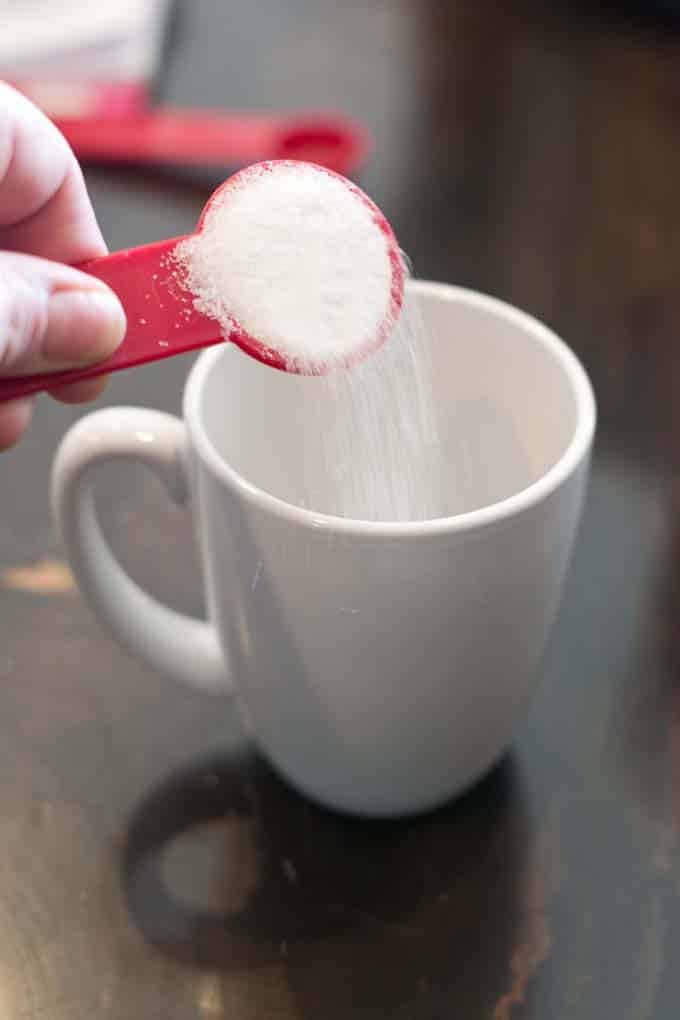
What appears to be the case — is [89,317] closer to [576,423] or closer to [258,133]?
[576,423]

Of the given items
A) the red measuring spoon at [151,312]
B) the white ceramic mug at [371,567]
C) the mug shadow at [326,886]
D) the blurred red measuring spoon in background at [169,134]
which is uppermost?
the red measuring spoon at [151,312]

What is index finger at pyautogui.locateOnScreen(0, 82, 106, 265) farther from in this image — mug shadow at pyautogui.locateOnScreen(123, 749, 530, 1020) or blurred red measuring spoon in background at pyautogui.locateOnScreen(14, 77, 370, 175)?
blurred red measuring spoon in background at pyautogui.locateOnScreen(14, 77, 370, 175)

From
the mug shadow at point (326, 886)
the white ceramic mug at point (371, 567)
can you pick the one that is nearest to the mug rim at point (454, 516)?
the white ceramic mug at point (371, 567)

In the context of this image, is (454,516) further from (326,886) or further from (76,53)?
(76,53)

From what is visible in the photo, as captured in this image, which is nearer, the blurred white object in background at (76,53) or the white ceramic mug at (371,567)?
the white ceramic mug at (371,567)

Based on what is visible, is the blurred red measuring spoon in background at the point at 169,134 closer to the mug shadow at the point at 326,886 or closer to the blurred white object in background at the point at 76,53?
the blurred white object in background at the point at 76,53

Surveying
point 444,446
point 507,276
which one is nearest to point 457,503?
point 444,446
